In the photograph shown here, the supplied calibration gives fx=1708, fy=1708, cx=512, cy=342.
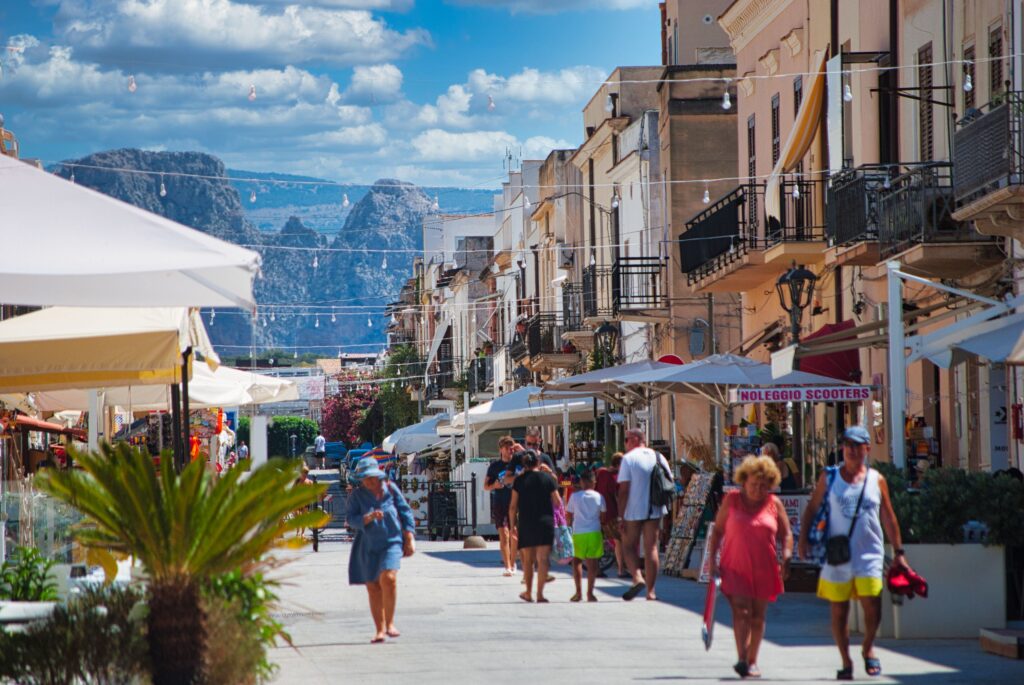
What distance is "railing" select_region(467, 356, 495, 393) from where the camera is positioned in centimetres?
7106

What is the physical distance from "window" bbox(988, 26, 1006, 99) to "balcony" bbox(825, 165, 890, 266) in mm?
2025

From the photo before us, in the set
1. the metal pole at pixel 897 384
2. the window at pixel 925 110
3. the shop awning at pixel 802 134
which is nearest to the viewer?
the metal pole at pixel 897 384

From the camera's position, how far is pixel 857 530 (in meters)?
11.7

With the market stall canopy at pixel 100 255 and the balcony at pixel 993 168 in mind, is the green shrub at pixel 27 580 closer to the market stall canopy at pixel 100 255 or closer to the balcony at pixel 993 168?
the market stall canopy at pixel 100 255

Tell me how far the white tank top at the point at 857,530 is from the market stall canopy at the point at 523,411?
78.4 feet

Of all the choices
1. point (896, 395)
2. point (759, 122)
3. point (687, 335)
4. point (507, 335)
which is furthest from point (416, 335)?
point (896, 395)

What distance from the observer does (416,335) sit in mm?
108188

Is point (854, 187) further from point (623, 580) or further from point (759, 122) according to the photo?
point (759, 122)

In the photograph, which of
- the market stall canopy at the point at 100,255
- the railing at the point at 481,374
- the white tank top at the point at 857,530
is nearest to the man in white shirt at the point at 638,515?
the white tank top at the point at 857,530

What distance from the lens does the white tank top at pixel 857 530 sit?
11727mm

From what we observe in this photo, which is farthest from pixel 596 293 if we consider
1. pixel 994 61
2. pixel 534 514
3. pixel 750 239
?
pixel 534 514

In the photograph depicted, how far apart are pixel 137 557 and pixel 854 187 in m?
16.0

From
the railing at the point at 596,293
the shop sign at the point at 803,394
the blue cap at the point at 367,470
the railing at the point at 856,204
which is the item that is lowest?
the blue cap at the point at 367,470

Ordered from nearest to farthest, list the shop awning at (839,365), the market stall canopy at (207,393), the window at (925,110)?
1. the market stall canopy at (207,393)
2. the window at (925,110)
3. the shop awning at (839,365)
